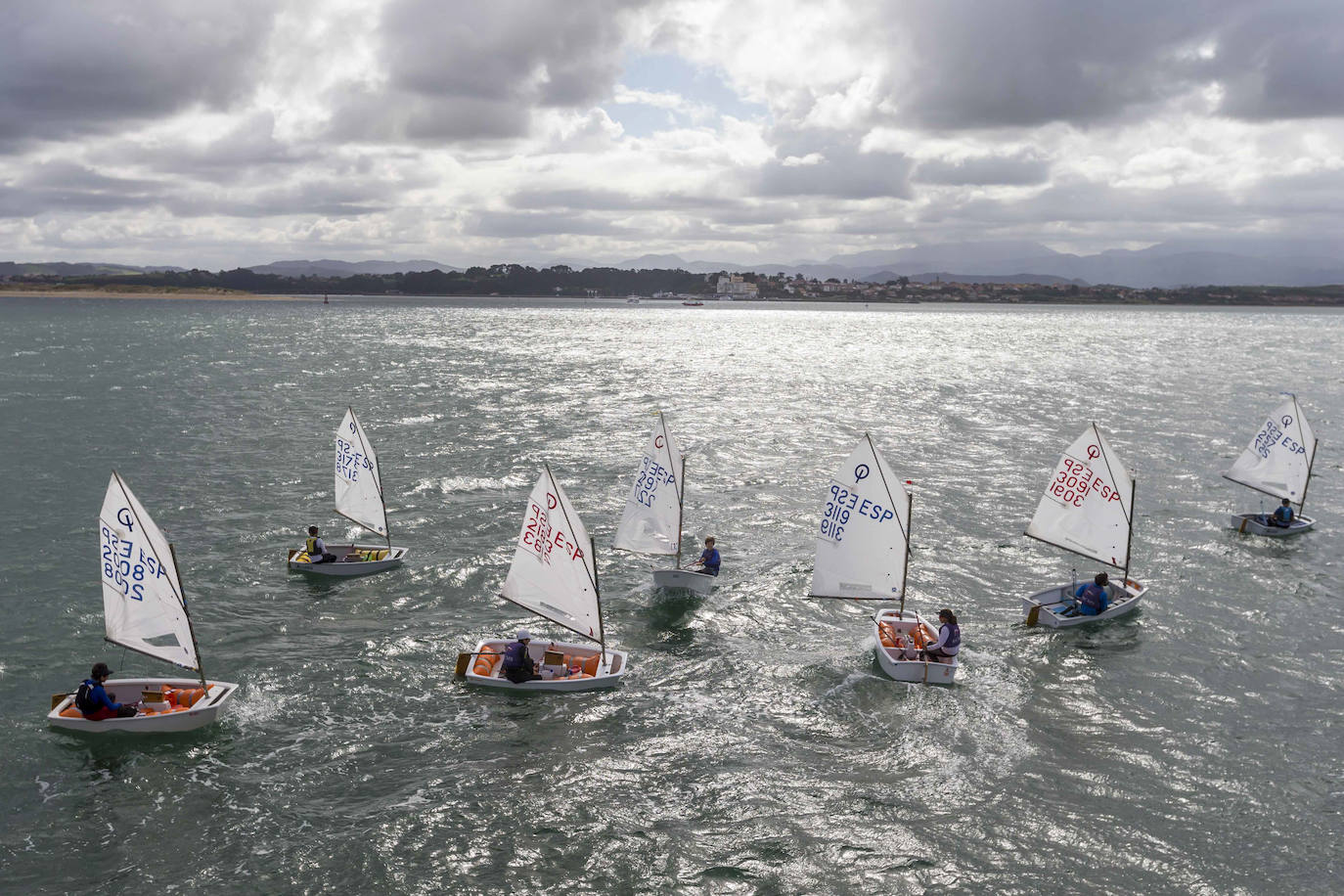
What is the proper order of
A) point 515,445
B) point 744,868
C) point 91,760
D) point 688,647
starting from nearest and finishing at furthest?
1. point 744,868
2. point 91,760
3. point 688,647
4. point 515,445

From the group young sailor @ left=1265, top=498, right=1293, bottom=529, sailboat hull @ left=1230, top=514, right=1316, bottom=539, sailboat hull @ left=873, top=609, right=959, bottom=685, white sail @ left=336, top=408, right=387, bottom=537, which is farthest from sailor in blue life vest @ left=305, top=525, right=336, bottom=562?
young sailor @ left=1265, top=498, right=1293, bottom=529

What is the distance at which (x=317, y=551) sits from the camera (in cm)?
3438

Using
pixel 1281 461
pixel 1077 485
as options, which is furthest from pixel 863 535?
pixel 1281 461

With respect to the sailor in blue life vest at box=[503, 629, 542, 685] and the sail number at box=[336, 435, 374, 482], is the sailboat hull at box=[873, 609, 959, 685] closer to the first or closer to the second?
the sailor in blue life vest at box=[503, 629, 542, 685]

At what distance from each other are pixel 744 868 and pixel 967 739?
8209 mm

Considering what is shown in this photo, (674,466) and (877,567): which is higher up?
(674,466)

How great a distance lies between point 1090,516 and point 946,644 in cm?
1141

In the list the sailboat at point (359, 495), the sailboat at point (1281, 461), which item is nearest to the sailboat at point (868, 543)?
the sailboat at point (359, 495)

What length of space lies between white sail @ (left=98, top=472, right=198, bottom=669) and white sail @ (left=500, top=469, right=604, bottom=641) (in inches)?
357

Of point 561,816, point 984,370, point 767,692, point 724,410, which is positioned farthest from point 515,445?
point 984,370

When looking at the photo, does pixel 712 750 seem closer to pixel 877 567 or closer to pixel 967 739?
pixel 967 739

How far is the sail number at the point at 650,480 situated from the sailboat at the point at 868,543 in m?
6.65

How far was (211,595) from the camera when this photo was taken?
3222 cm

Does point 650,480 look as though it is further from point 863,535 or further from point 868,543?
point 868,543
